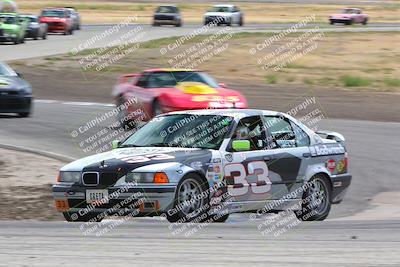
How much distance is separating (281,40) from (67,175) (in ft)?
115

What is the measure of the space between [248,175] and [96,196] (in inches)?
67.2

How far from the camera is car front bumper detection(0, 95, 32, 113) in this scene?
68.5ft

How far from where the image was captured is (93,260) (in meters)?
7.50

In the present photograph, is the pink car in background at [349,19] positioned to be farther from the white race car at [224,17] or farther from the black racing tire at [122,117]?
the black racing tire at [122,117]

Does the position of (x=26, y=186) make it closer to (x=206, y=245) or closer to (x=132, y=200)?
(x=132, y=200)

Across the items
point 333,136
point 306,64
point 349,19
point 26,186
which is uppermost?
point 333,136

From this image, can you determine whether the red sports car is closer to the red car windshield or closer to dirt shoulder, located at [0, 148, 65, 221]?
the red car windshield

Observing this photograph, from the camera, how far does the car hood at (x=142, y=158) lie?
10562mm

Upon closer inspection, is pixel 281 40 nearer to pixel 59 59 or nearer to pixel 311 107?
pixel 59 59

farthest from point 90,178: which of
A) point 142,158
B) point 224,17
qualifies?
point 224,17

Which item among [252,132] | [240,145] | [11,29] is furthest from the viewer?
[11,29]

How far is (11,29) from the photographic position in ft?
145

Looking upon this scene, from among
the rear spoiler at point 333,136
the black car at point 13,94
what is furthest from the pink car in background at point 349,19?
the rear spoiler at point 333,136

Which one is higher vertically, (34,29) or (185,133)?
(185,133)
